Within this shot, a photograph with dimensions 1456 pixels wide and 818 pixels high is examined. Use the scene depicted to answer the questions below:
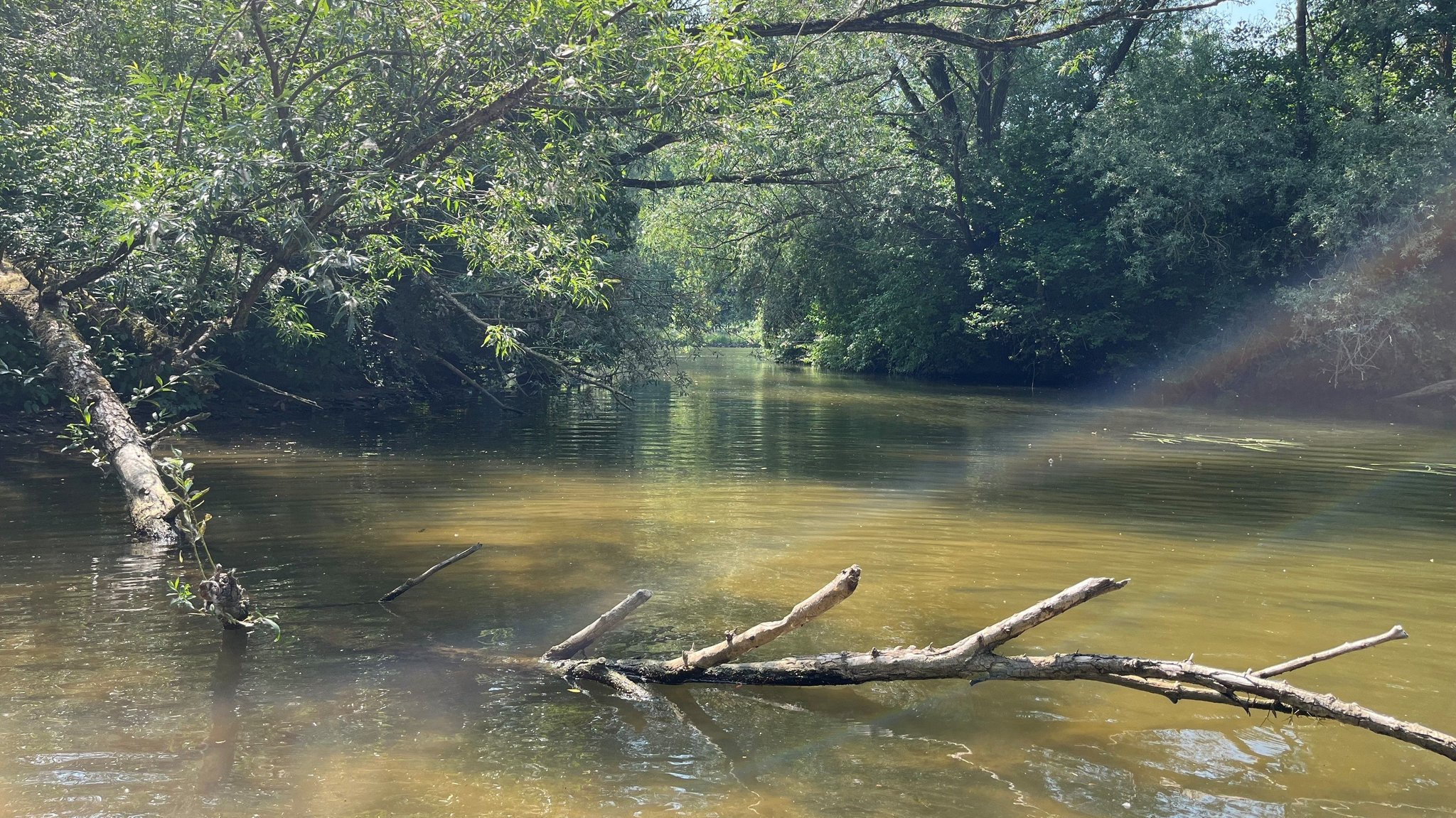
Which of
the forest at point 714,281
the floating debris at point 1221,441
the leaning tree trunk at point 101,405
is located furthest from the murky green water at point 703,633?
the floating debris at point 1221,441

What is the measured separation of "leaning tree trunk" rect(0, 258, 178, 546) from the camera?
769 centimetres

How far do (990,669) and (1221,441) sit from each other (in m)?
14.6

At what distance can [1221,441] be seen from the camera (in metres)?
17.2

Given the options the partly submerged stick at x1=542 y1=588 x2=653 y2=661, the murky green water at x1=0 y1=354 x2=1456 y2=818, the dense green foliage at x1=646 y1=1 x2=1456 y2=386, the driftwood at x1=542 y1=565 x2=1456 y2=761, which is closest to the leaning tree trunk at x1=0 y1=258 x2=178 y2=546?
the murky green water at x1=0 y1=354 x2=1456 y2=818

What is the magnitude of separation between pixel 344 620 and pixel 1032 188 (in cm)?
2849

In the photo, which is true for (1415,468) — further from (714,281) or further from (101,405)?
(714,281)

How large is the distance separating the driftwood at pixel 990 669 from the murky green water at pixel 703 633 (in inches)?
7.3

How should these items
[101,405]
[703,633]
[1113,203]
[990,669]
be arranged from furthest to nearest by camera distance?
[1113,203] < [101,405] < [703,633] < [990,669]

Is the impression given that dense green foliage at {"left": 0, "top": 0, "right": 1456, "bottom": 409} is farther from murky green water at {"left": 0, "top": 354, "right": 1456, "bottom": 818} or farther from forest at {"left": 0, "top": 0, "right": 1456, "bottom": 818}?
murky green water at {"left": 0, "top": 354, "right": 1456, "bottom": 818}

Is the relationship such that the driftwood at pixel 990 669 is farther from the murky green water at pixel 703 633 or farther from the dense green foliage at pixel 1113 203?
the dense green foliage at pixel 1113 203

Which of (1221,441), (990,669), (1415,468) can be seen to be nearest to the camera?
(990,669)

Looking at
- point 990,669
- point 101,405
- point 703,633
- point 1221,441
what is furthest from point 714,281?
point 990,669

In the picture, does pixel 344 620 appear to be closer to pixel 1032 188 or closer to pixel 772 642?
pixel 772 642

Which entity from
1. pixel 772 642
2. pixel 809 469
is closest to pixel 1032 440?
pixel 809 469
